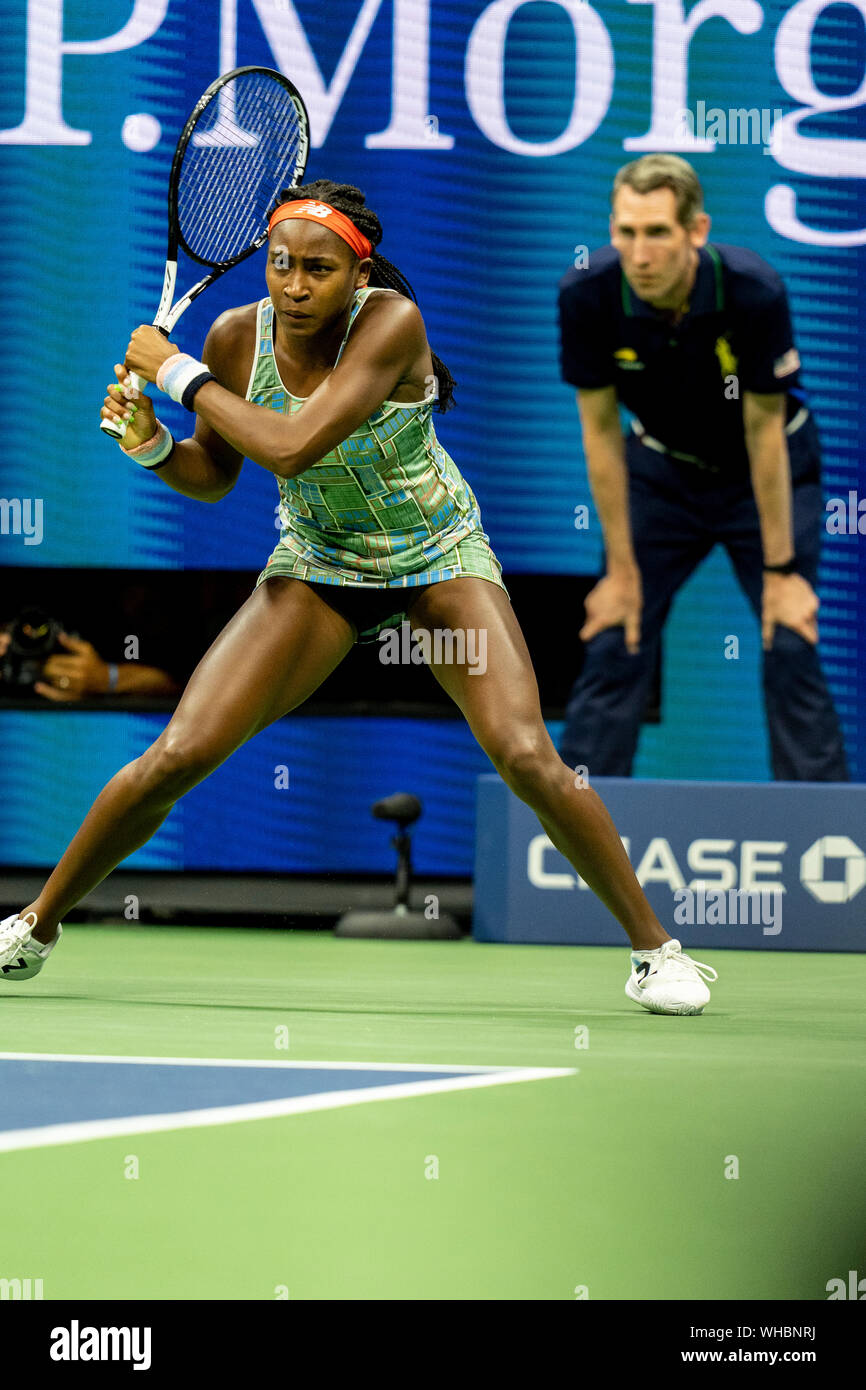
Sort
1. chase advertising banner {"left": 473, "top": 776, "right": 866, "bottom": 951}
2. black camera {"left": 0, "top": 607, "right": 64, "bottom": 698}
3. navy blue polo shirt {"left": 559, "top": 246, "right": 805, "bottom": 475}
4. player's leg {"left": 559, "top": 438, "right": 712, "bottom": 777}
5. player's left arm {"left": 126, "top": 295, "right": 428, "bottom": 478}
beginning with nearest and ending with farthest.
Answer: player's left arm {"left": 126, "top": 295, "right": 428, "bottom": 478} → chase advertising banner {"left": 473, "top": 776, "right": 866, "bottom": 951} → navy blue polo shirt {"left": 559, "top": 246, "right": 805, "bottom": 475} → player's leg {"left": 559, "top": 438, "right": 712, "bottom": 777} → black camera {"left": 0, "top": 607, "right": 64, "bottom": 698}

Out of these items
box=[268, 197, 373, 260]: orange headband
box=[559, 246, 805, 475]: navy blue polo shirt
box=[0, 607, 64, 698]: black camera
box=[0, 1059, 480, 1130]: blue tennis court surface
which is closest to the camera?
box=[0, 1059, 480, 1130]: blue tennis court surface

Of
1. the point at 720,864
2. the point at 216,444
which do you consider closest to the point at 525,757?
the point at 216,444

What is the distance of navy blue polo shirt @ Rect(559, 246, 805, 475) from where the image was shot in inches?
315

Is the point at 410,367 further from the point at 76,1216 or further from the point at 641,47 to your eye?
the point at 641,47

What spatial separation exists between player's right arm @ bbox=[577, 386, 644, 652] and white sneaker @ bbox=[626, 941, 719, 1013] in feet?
10.8

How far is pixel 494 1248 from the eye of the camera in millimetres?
2629

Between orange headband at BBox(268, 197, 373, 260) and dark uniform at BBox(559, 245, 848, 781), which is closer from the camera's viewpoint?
orange headband at BBox(268, 197, 373, 260)

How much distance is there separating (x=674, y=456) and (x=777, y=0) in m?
1.85

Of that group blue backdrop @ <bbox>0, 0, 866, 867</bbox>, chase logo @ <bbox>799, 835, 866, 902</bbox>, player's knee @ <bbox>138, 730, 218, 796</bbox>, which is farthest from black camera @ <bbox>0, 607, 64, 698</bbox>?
player's knee @ <bbox>138, 730, 218, 796</bbox>

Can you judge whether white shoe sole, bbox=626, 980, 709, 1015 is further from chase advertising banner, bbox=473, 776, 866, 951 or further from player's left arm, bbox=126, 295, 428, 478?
chase advertising banner, bbox=473, 776, 866, 951

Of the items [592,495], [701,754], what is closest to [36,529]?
[592,495]

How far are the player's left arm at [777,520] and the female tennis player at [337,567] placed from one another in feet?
10.7

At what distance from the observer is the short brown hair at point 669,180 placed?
8031 millimetres

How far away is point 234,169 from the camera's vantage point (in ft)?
17.3
